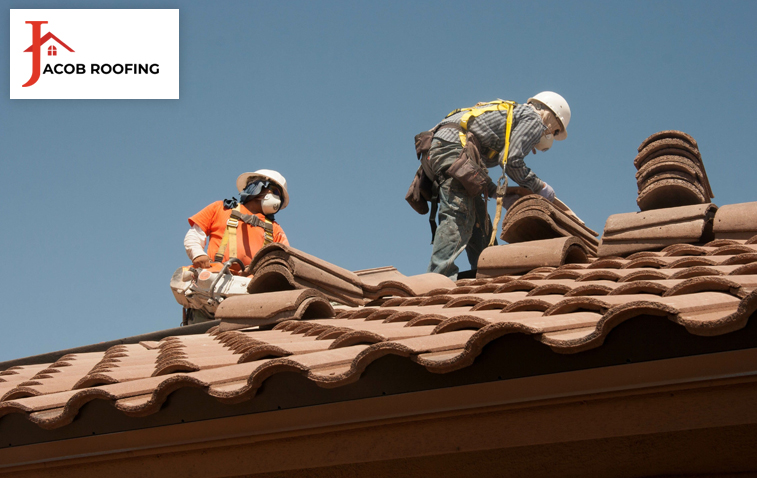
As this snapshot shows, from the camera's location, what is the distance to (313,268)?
5082mm

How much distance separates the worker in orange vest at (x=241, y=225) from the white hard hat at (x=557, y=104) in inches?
111

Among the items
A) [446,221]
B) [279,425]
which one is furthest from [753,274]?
[446,221]

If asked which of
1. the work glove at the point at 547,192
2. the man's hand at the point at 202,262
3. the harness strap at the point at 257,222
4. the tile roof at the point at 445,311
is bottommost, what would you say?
the tile roof at the point at 445,311

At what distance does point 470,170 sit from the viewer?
7035mm

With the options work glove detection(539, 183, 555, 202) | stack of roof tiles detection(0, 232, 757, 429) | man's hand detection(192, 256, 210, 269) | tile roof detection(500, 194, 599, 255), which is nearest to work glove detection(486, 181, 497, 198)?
work glove detection(539, 183, 555, 202)

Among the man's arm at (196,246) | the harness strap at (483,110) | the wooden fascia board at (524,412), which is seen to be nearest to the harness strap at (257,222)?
the man's arm at (196,246)

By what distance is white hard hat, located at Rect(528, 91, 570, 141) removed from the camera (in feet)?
25.1

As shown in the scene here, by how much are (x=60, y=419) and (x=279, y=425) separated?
812 millimetres

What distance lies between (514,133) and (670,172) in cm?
164

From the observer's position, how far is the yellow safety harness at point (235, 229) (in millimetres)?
7793

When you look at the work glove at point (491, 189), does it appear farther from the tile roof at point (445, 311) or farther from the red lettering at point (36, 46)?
the red lettering at point (36, 46)

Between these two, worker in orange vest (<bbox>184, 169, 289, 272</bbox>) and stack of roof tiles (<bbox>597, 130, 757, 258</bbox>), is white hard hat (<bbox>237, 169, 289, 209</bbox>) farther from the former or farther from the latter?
stack of roof tiles (<bbox>597, 130, 757, 258</bbox>)

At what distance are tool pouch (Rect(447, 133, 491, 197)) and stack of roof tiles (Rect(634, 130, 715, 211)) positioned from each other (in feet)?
4.61

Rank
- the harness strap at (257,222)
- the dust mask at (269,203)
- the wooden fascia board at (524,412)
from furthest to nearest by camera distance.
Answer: the dust mask at (269,203) → the harness strap at (257,222) → the wooden fascia board at (524,412)
